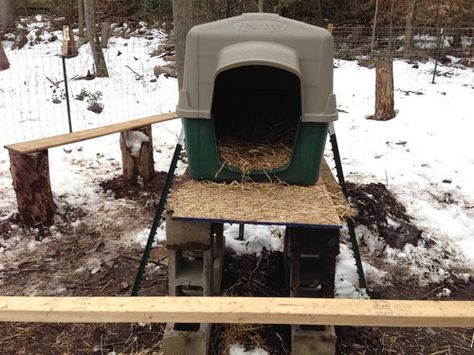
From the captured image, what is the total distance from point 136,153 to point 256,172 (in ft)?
7.64

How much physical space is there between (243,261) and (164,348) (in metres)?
1.09

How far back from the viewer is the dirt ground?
256 centimetres

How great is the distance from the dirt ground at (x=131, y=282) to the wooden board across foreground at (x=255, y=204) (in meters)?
0.84

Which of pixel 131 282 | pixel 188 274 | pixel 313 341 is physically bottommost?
pixel 131 282

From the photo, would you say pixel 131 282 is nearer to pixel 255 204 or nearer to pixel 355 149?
pixel 255 204

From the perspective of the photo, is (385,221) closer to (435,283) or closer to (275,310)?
(435,283)

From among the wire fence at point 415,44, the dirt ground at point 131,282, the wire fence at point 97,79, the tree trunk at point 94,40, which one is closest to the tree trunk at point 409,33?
the wire fence at point 415,44

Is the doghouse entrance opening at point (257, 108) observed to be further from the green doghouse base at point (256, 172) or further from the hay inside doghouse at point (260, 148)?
the green doghouse base at point (256, 172)

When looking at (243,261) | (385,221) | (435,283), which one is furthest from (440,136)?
(243,261)

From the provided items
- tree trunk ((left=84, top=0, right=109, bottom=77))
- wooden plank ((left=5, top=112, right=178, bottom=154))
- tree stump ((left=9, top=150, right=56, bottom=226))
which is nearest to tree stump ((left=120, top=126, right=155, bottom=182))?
wooden plank ((left=5, top=112, right=178, bottom=154))

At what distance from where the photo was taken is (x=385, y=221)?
3.72 metres

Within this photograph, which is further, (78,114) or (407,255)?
(78,114)

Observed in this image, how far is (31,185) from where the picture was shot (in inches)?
145

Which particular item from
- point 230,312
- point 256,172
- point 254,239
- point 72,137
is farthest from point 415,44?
point 230,312
